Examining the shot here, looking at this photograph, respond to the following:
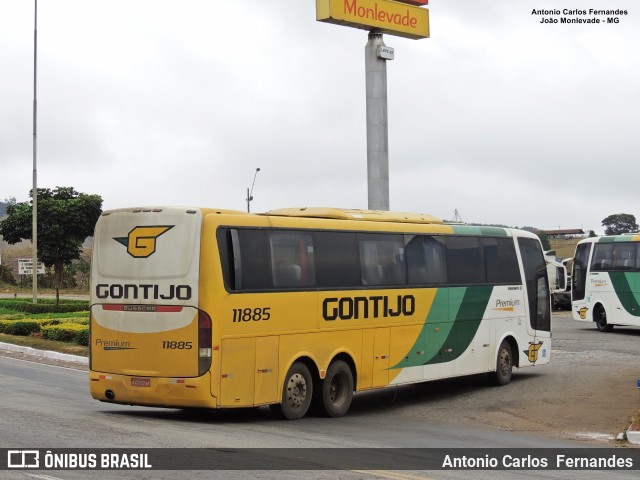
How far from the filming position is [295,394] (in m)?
15.8

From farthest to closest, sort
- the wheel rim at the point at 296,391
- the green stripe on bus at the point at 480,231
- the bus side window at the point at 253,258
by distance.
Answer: the green stripe on bus at the point at 480,231
the wheel rim at the point at 296,391
the bus side window at the point at 253,258

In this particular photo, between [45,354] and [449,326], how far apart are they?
474 inches

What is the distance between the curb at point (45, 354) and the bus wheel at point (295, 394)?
418 inches

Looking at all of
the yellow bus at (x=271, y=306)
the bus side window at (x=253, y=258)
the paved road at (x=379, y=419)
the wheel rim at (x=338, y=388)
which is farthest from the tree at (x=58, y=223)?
the bus side window at (x=253, y=258)

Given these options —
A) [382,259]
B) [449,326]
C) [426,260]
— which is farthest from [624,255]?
[382,259]

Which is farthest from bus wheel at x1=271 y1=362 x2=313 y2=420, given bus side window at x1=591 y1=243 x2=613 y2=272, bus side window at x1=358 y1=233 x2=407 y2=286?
bus side window at x1=591 y1=243 x2=613 y2=272

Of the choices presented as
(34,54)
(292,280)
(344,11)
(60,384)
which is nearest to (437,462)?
(292,280)

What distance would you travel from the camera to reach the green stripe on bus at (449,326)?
18.9 metres

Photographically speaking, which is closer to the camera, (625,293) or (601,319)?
(625,293)

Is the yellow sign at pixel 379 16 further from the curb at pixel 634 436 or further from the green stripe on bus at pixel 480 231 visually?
the curb at pixel 634 436

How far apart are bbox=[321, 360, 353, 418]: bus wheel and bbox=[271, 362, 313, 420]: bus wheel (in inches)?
13.1

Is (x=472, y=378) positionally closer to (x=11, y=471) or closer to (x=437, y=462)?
(x=437, y=462)

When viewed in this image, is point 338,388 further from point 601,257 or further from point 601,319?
point 601,319

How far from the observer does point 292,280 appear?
52.0ft
